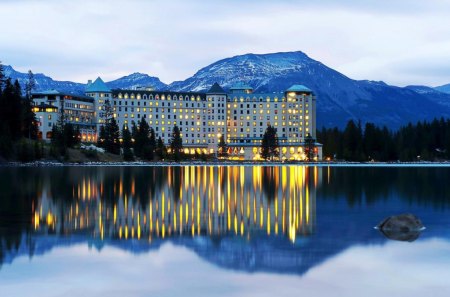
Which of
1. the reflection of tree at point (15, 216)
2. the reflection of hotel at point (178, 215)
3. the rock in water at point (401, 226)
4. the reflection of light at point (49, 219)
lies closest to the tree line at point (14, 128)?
the reflection of tree at point (15, 216)

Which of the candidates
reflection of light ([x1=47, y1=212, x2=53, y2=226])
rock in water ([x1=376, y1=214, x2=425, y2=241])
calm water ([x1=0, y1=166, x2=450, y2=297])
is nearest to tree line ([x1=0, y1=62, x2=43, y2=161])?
calm water ([x1=0, y1=166, x2=450, y2=297])

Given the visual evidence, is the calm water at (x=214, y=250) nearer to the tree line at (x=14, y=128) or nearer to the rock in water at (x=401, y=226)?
the rock in water at (x=401, y=226)

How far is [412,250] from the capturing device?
103 feet

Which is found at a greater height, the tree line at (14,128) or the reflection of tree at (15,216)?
the tree line at (14,128)

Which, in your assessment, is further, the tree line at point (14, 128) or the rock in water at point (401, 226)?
the tree line at point (14, 128)

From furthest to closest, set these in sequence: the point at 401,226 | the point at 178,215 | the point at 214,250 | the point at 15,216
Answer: the point at 178,215, the point at 15,216, the point at 401,226, the point at 214,250

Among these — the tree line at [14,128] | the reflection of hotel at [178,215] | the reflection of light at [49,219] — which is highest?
the tree line at [14,128]

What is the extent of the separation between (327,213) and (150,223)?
13.9 metres

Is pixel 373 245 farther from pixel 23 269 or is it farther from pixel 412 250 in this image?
pixel 23 269

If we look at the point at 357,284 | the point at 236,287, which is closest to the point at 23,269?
the point at 236,287

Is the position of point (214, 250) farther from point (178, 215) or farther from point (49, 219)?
point (49, 219)

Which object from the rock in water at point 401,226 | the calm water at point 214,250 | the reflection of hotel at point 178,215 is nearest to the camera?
the calm water at point 214,250

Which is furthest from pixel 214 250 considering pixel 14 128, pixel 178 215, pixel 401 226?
pixel 14 128

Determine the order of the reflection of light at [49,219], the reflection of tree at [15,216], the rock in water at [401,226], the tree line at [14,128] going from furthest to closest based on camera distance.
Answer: the tree line at [14,128]
the reflection of light at [49,219]
the rock in water at [401,226]
the reflection of tree at [15,216]
